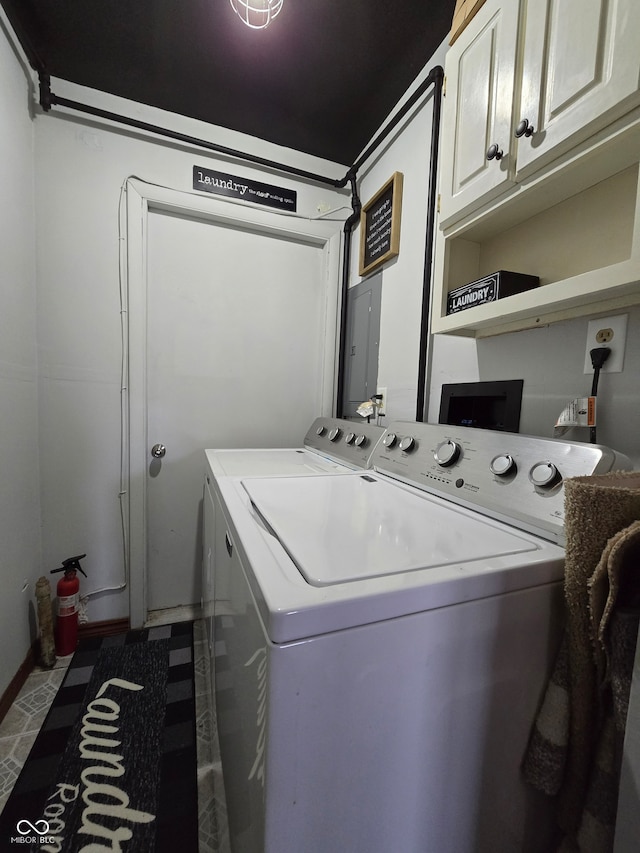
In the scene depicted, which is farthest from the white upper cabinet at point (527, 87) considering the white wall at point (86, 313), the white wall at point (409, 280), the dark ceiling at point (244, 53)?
the white wall at point (86, 313)

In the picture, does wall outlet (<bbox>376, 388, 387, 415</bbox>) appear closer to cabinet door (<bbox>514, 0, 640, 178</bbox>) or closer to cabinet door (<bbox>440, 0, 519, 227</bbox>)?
cabinet door (<bbox>440, 0, 519, 227</bbox>)

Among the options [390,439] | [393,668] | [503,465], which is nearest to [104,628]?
[390,439]

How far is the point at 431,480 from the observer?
969 mm

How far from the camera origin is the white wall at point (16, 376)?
1.33m

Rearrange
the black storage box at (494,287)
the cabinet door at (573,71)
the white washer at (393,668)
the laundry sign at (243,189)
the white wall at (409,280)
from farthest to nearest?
1. the laundry sign at (243,189)
2. the white wall at (409,280)
3. the black storage box at (494,287)
4. the cabinet door at (573,71)
5. the white washer at (393,668)

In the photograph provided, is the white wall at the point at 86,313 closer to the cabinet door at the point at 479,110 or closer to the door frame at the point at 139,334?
the door frame at the point at 139,334

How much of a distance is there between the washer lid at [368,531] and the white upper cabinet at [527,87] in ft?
2.66

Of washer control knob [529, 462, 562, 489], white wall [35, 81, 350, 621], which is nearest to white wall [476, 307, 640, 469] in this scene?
washer control knob [529, 462, 562, 489]

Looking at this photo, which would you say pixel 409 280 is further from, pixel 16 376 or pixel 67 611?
pixel 67 611

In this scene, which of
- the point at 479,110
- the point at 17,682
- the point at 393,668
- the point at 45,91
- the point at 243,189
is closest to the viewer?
the point at 393,668

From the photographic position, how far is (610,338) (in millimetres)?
837

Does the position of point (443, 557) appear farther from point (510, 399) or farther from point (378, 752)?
point (510, 399)

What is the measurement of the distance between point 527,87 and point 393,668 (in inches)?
47.0

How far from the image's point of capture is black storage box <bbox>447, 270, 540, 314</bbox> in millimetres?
930
